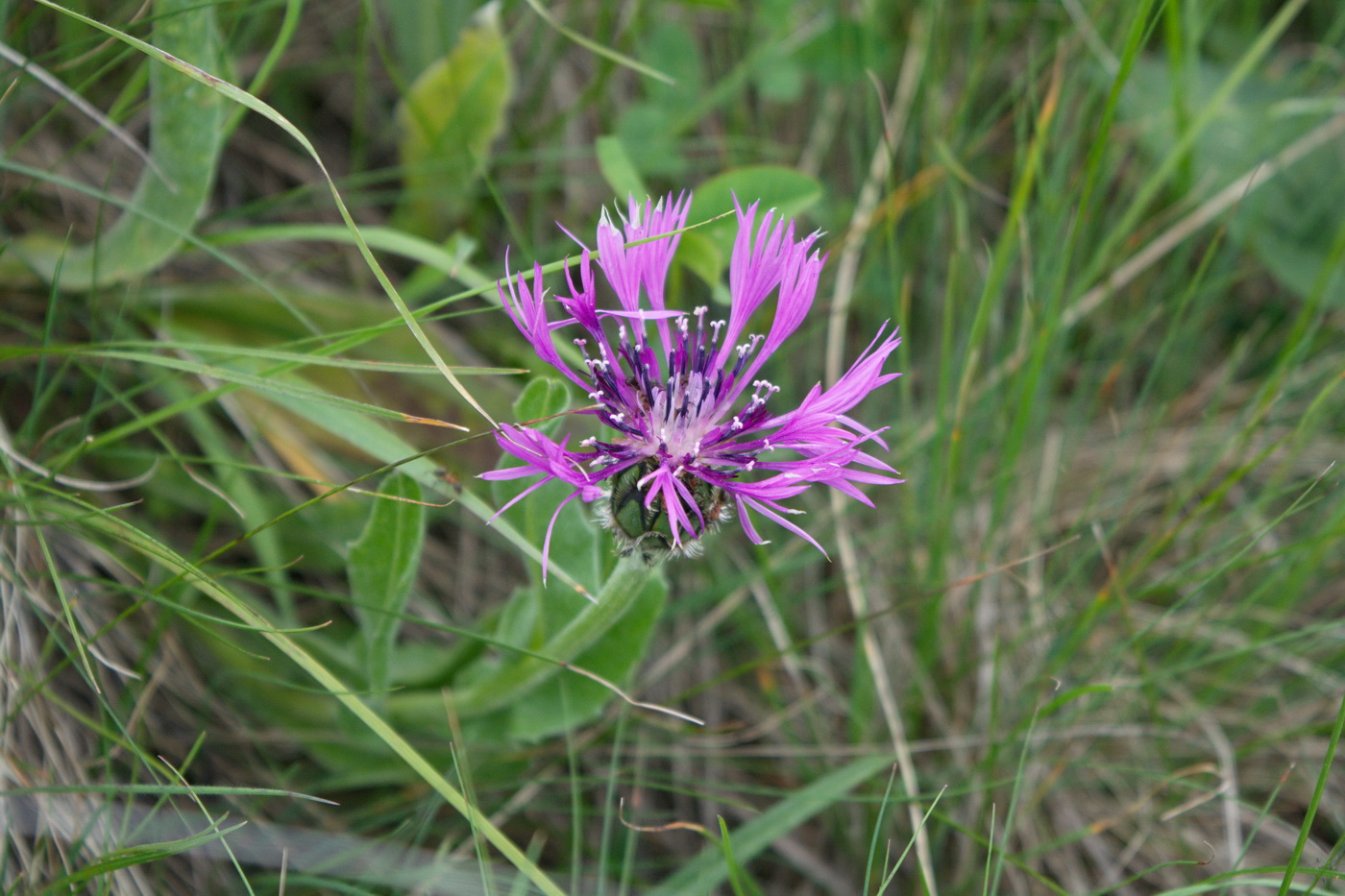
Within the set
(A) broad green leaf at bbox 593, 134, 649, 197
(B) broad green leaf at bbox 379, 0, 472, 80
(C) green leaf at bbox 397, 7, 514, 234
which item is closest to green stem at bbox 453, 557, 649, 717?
(A) broad green leaf at bbox 593, 134, 649, 197

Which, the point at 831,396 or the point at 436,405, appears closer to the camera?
the point at 831,396

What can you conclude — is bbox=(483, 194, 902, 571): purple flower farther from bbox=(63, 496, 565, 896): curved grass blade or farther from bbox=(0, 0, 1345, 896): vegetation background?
bbox=(63, 496, 565, 896): curved grass blade

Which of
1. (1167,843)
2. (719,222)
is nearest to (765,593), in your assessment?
(719,222)

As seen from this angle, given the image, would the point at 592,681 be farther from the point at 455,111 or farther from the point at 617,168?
the point at 455,111

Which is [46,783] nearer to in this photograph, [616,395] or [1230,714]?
[616,395]

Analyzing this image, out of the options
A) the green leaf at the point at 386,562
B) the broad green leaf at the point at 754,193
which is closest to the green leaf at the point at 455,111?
the broad green leaf at the point at 754,193

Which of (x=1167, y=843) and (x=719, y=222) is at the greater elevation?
(x=719, y=222)

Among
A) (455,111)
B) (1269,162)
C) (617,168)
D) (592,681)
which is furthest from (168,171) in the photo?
(1269,162)
